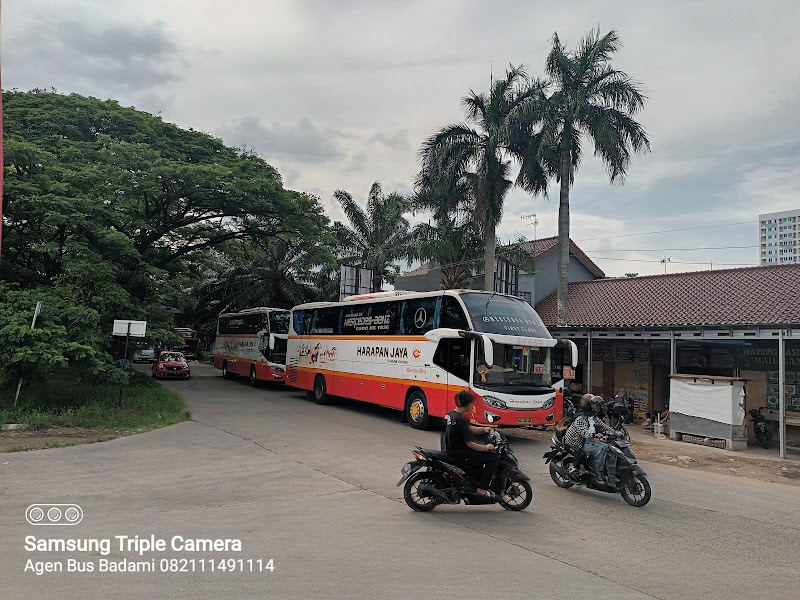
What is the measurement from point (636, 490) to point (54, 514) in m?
7.47

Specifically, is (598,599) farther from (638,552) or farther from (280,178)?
(280,178)

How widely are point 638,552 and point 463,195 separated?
1804 cm

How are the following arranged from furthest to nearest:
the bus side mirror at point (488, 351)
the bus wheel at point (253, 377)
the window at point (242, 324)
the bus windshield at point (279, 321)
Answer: the bus wheel at point (253, 377) < the window at point (242, 324) < the bus windshield at point (279, 321) < the bus side mirror at point (488, 351)

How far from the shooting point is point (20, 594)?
15.4ft

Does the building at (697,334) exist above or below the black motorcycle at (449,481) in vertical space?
above

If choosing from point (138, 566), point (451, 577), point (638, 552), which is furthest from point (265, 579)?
point (638, 552)

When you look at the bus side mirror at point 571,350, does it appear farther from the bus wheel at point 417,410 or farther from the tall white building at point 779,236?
the tall white building at point 779,236

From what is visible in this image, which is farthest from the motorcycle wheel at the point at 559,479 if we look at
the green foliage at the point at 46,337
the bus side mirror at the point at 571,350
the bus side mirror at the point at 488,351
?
the green foliage at the point at 46,337

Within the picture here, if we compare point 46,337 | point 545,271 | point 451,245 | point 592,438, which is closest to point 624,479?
point 592,438

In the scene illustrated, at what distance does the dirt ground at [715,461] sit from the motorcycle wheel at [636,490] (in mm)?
4308

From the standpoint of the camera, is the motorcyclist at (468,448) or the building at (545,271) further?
the building at (545,271)

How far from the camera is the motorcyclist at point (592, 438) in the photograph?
8.44 meters

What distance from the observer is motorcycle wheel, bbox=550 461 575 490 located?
30.0 feet

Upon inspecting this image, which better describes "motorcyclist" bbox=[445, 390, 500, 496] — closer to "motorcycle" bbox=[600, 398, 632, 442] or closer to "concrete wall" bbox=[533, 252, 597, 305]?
"motorcycle" bbox=[600, 398, 632, 442]
